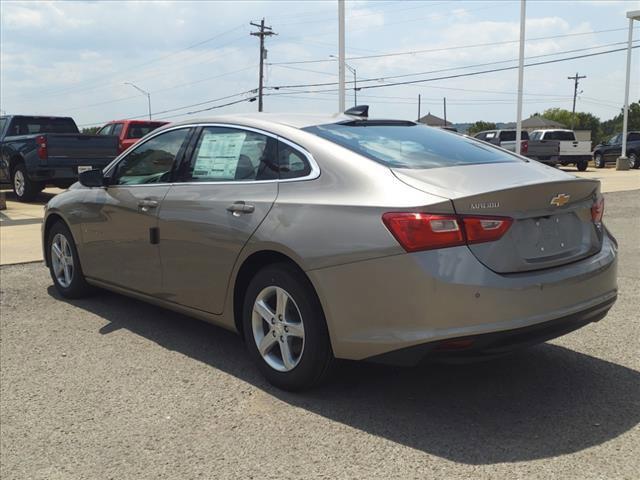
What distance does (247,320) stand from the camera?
12.9 feet

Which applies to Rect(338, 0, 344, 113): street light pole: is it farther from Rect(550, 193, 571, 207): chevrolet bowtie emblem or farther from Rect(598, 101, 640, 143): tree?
Rect(598, 101, 640, 143): tree

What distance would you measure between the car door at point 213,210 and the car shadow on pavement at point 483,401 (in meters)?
0.56

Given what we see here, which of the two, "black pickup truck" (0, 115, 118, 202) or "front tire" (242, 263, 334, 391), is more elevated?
"black pickup truck" (0, 115, 118, 202)

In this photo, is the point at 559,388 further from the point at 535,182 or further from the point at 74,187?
the point at 74,187

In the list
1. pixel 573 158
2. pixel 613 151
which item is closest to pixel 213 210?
pixel 573 158

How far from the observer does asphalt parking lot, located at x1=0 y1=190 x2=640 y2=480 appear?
116 inches

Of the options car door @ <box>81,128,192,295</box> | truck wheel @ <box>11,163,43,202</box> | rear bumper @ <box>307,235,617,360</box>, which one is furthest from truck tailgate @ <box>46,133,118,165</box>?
rear bumper @ <box>307,235,617,360</box>

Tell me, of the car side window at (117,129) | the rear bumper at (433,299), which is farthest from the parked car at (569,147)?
the rear bumper at (433,299)

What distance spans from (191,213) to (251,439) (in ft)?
5.42

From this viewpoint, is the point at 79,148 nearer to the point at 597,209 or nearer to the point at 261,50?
the point at 597,209

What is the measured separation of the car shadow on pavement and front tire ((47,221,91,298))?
1657 millimetres

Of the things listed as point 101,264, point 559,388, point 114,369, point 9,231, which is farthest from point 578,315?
point 9,231

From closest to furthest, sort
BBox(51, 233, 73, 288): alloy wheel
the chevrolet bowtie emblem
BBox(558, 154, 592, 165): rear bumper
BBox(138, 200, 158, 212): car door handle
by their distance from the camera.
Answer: the chevrolet bowtie emblem
BBox(138, 200, 158, 212): car door handle
BBox(51, 233, 73, 288): alloy wheel
BBox(558, 154, 592, 165): rear bumper

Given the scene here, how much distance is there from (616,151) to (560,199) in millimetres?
32204
